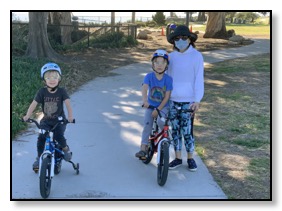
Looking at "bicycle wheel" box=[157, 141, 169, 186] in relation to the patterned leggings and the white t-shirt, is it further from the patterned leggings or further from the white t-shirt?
the white t-shirt

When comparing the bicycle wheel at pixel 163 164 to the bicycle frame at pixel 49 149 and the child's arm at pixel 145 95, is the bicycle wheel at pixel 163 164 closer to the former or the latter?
the child's arm at pixel 145 95

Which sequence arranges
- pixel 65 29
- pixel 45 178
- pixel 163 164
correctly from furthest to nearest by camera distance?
pixel 65 29
pixel 163 164
pixel 45 178

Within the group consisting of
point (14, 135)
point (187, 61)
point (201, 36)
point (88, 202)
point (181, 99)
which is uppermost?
point (201, 36)

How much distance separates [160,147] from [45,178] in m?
1.14

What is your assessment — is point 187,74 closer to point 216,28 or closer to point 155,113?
point 155,113

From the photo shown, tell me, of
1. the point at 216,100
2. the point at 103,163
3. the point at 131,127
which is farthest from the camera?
the point at 216,100

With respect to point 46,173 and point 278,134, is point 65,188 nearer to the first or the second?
point 46,173

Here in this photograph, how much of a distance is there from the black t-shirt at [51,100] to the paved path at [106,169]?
71 cm

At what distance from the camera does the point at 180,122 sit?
425 centimetres

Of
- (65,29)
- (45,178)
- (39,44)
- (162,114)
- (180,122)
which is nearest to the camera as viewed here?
(45,178)

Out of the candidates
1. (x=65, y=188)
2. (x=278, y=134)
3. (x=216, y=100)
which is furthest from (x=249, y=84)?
(x=65, y=188)

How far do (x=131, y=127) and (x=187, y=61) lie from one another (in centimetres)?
213

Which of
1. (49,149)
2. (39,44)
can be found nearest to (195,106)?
(49,149)

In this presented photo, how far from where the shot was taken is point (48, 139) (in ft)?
12.1
